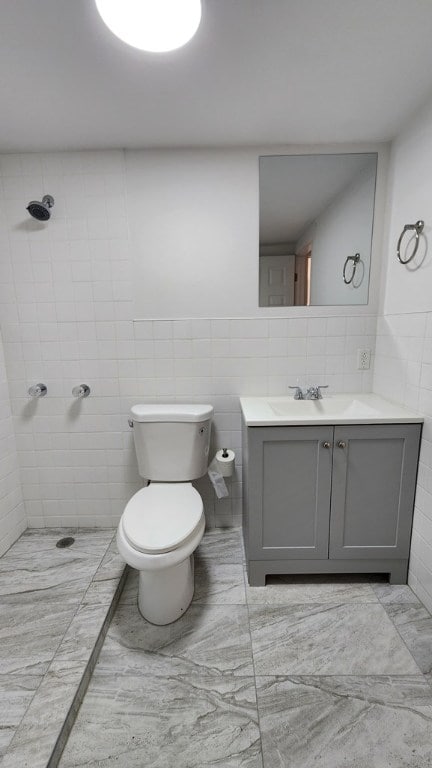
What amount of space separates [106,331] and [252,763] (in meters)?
1.77

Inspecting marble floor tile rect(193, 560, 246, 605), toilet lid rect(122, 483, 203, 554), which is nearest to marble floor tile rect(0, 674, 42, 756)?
toilet lid rect(122, 483, 203, 554)

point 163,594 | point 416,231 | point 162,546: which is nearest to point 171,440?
point 162,546

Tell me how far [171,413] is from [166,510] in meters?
0.46

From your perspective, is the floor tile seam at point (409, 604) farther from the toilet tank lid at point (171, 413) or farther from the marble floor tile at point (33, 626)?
the marble floor tile at point (33, 626)

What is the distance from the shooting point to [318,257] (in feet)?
5.45

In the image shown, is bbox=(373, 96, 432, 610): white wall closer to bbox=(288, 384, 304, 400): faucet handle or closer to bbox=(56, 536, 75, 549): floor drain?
bbox=(288, 384, 304, 400): faucet handle

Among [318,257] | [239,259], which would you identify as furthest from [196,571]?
[318,257]

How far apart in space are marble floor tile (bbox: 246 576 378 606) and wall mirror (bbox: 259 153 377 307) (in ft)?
4.68

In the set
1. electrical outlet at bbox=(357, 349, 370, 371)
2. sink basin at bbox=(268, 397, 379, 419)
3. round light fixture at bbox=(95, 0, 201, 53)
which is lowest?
sink basin at bbox=(268, 397, 379, 419)

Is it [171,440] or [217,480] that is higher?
[171,440]

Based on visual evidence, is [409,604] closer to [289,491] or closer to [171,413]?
[289,491]

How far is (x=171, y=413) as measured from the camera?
1557 mm

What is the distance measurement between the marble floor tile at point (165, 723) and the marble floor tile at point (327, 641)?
16cm

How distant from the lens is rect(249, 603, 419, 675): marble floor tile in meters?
1.10
